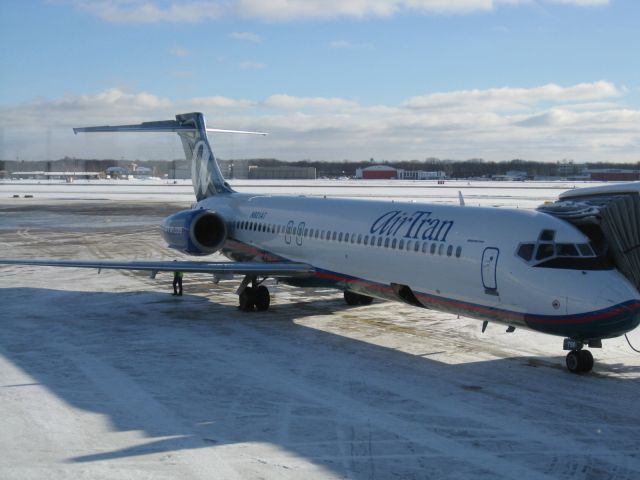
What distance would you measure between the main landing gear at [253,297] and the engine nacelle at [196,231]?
255cm

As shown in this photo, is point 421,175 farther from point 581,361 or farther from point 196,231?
point 581,361

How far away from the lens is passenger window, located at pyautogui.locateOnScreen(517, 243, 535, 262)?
40.5 ft

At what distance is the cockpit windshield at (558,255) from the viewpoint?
471 inches

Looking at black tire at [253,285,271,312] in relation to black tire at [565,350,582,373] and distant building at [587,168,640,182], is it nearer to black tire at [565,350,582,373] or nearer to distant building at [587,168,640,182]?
black tire at [565,350,582,373]

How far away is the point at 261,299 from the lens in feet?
60.7

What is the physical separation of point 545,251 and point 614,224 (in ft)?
5.11

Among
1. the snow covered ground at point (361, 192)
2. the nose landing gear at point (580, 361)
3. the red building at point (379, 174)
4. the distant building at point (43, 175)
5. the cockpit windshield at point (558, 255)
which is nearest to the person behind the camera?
the cockpit windshield at point (558, 255)

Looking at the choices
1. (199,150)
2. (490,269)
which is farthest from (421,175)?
(490,269)

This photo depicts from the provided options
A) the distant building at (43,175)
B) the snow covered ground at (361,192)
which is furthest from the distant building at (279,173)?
the snow covered ground at (361,192)

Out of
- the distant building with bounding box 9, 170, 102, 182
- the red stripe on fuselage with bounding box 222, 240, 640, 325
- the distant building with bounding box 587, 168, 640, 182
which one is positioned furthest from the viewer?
the distant building with bounding box 9, 170, 102, 182

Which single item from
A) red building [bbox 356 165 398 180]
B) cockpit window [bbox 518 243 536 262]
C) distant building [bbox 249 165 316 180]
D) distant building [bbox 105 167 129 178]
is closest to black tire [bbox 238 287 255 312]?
cockpit window [bbox 518 243 536 262]

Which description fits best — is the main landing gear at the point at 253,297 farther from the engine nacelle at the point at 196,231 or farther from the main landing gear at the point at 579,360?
the main landing gear at the point at 579,360

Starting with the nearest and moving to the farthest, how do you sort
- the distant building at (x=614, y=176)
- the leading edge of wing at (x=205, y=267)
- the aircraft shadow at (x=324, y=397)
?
1. the aircraft shadow at (x=324, y=397)
2. the leading edge of wing at (x=205, y=267)
3. the distant building at (x=614, y=176)

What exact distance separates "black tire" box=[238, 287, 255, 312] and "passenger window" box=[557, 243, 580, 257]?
836 centimetres
